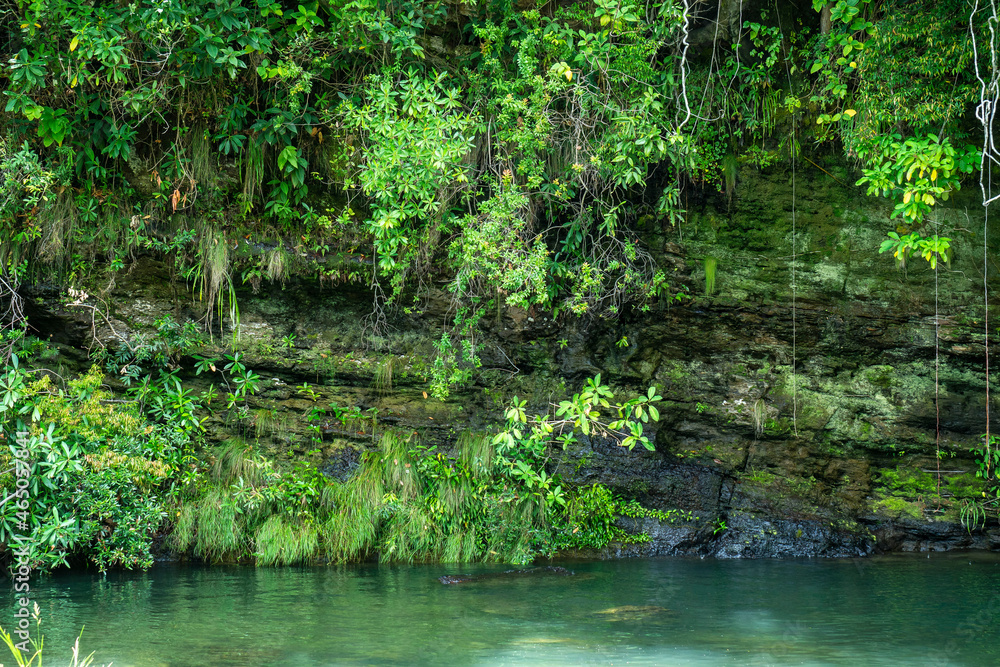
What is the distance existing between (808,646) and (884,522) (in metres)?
3.73

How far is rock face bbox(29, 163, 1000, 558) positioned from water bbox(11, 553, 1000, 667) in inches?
34.9

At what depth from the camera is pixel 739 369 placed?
25.5ft

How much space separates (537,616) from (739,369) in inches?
148

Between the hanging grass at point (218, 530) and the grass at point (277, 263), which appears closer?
the hanging grass at point (218, 530)

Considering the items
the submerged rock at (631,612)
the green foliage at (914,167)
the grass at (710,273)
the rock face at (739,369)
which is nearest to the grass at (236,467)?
the rock face at (739,369)

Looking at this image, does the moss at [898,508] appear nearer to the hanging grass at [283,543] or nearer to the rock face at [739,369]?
the rock face at [739,369]

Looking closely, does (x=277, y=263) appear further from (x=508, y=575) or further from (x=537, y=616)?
(x=537, y=616)

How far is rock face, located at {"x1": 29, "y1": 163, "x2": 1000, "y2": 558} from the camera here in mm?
7344

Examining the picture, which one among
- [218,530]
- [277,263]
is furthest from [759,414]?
[218,530]

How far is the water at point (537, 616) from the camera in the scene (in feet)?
13.7

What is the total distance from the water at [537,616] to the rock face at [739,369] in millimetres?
886

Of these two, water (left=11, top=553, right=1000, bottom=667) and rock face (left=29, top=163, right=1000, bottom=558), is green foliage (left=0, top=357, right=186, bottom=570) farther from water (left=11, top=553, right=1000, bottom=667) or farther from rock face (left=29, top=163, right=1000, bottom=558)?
rock face (left=29, top=163, right=1000, bottom=558)

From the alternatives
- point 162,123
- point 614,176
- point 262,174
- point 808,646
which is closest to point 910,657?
point 808,646

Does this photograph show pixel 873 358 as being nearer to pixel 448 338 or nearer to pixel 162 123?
pixel 448 338
